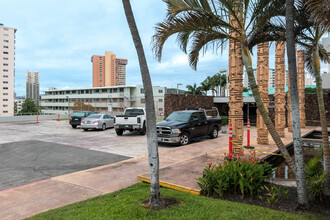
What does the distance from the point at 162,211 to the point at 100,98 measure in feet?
258

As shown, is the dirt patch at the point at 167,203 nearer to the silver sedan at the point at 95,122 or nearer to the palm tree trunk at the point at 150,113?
the palm tree trunk at the point at 150,113

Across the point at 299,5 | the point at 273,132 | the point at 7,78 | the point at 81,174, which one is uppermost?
the point at 7,78

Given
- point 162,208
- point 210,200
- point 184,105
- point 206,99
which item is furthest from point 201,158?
point 206,99

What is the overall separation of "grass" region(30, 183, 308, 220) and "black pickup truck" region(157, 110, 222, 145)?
716 cm

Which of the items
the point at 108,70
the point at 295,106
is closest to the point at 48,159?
the point at 295,106

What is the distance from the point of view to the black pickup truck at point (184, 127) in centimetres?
1222

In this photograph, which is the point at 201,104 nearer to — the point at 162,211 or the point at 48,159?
the point at 48,159

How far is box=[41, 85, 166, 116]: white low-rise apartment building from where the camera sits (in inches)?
2735

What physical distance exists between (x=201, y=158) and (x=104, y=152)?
174 inches

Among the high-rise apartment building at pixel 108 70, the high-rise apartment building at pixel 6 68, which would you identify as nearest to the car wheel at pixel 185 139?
the high-rise apartment building at pixel 6 68

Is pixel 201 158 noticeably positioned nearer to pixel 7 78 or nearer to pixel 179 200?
pixel 179 200

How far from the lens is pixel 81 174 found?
7.37 meters

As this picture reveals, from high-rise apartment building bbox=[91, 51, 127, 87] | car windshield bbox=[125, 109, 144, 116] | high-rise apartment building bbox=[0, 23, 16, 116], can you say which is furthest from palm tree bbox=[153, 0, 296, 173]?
high-rise apartment building bbox=[91, 51, 127, 87]

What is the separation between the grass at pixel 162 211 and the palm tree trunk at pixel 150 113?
34cm
